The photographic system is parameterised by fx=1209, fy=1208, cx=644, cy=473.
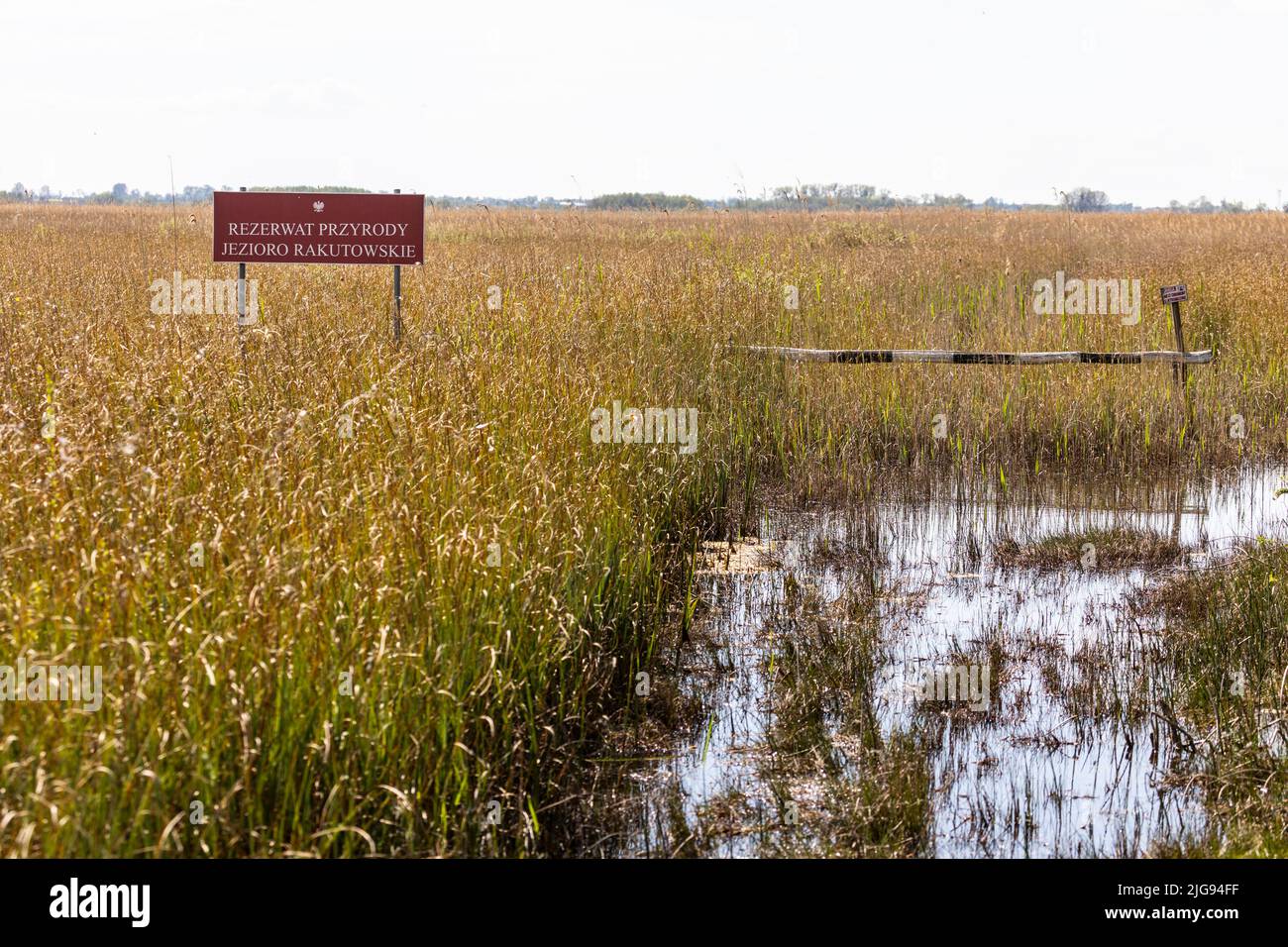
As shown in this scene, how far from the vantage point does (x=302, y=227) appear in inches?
353

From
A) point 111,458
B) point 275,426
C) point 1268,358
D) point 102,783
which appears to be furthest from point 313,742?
point 1268,358

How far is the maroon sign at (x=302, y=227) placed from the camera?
893cm

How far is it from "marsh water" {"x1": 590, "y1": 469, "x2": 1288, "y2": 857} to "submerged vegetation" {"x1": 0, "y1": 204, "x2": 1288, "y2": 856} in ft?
0.38

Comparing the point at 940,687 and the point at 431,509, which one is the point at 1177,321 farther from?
the point at 431,509

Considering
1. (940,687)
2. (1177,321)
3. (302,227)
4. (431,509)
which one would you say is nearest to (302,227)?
(302,227)

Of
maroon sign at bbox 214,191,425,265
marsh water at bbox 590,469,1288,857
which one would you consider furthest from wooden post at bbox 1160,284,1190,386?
maroon sign at bbox 214,191,425,265

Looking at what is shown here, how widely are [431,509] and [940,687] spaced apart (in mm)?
2331

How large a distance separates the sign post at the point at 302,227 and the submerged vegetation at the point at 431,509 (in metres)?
0.55

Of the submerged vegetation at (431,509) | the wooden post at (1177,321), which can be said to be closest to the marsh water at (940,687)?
the submerged vegetation at (431,509)

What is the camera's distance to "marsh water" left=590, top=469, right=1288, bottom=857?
4.15 meters

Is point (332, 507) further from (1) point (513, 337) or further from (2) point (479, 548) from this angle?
(1) point (513, 337)

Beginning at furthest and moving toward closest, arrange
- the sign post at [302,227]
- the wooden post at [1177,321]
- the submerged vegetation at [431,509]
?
the wooden post at [1177,321] → the sign post at [302,227] → the submerged vegetation at [431,509]

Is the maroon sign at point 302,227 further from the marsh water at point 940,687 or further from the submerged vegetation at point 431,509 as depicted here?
the marsh water at point 940,687

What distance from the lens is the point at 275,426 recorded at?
5176mm
